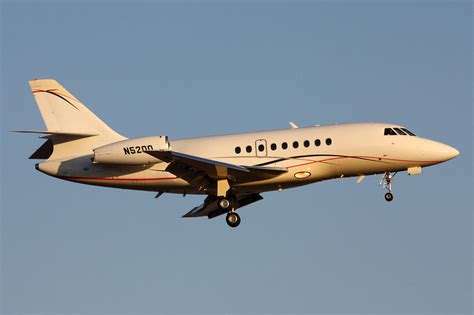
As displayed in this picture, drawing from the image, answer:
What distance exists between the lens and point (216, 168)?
28.4m

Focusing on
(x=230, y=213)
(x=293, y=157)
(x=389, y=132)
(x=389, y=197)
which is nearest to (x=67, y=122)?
(x=230, y=213)

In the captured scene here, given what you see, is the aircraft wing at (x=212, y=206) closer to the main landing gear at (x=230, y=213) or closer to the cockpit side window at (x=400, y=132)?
the main landing gear at (x=230, y=213)

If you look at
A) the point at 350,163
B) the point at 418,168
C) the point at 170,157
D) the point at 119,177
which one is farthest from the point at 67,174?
the point at 418,168

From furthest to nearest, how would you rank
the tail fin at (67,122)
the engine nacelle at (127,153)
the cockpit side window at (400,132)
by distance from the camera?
the tail fin at (67,122) < the cockpit side window at (400,132) < the engine nacelle at (127,153)

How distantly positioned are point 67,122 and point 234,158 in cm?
665

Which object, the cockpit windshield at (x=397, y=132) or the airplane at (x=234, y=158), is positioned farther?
the cockpit windshield at (x=397, y=132)

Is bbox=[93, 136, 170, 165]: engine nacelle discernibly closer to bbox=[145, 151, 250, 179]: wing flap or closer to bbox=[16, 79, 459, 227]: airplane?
bbox=[16, 79, 459, 227]: airplane

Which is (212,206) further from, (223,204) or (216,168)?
(216,168)

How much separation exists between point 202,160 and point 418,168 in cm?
795

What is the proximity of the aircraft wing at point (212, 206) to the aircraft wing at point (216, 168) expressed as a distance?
326 cm

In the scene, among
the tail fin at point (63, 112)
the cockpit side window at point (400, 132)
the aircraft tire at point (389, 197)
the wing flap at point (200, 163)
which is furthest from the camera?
the tail fin at point (63, 112)

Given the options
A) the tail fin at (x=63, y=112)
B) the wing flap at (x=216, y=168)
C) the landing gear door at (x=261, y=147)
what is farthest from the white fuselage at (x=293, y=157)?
the tail fin at (x=63, y=112)

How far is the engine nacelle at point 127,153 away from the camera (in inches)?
1118

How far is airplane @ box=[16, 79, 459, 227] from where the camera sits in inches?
1134
